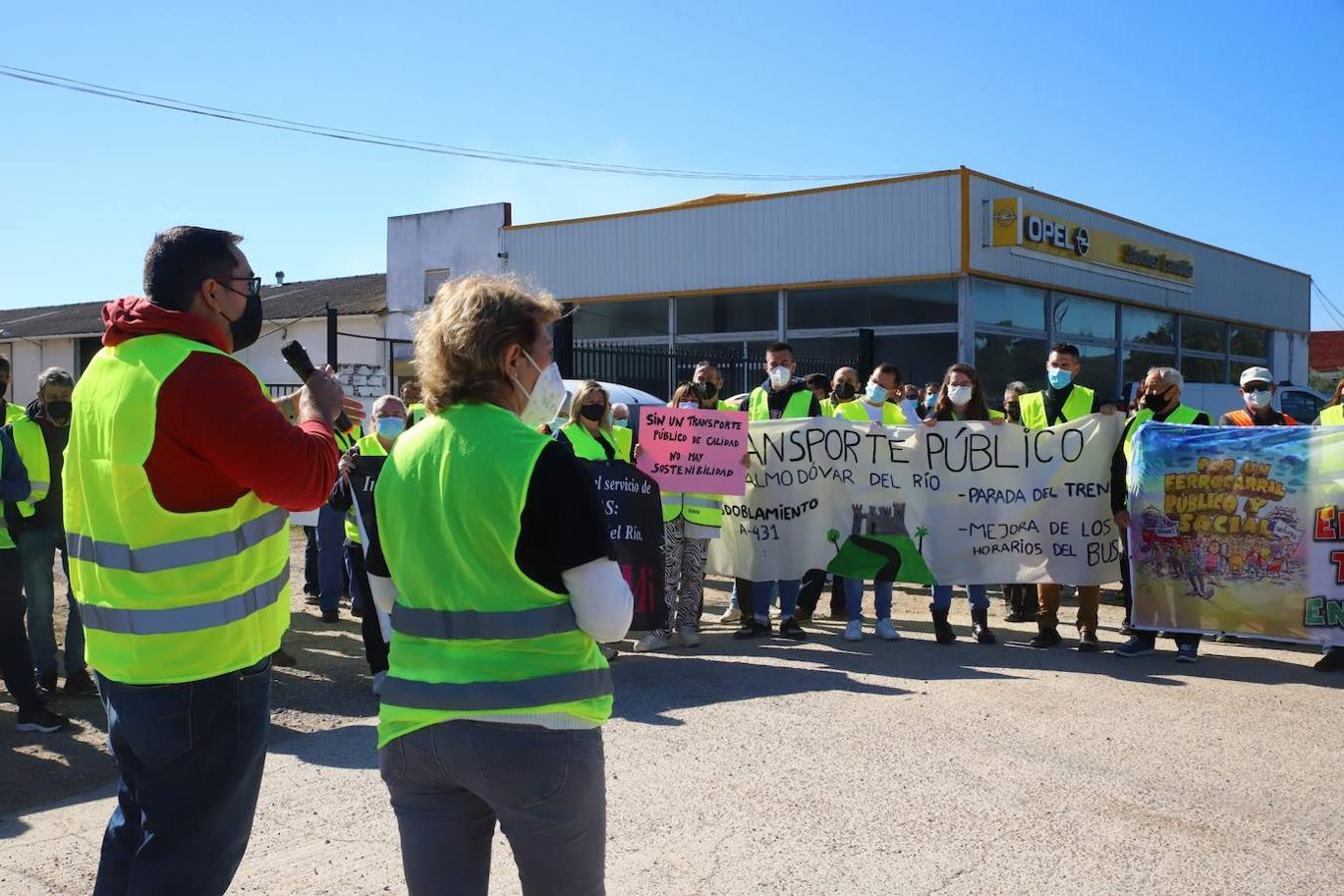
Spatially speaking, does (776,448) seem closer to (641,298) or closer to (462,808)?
(462,808)

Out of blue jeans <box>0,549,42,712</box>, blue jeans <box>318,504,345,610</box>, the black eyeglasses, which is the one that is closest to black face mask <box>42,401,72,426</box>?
blue jeans <box>0,549,42,712</box>

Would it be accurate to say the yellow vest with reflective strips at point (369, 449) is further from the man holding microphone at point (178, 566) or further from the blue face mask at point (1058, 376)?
the blue face mask at point (1058, 376)

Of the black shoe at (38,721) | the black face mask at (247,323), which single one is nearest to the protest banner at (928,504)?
the black shoe at (38,721)

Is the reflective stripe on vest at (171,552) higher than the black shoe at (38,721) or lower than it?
higher

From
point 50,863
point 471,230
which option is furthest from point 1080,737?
point 471,230

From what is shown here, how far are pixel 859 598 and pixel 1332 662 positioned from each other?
329 centimetres

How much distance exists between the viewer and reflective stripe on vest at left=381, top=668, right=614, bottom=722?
2350 mm

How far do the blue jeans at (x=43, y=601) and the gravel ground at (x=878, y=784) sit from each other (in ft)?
1.20

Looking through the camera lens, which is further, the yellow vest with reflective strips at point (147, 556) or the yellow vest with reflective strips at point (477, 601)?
the yellow vest with reflective strips at point (147, 556)

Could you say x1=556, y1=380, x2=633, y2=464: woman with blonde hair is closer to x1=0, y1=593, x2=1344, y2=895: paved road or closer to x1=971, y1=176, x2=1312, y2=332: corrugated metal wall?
x1=0, y1=593, x2=1344, y2=895: paved road

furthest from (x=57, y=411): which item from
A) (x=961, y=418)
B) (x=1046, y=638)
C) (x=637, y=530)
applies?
(x=1046, y=638)

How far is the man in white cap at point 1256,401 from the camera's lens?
845cm

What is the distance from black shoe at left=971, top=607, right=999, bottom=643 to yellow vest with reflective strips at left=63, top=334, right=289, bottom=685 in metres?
6.72

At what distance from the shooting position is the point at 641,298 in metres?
25.4
